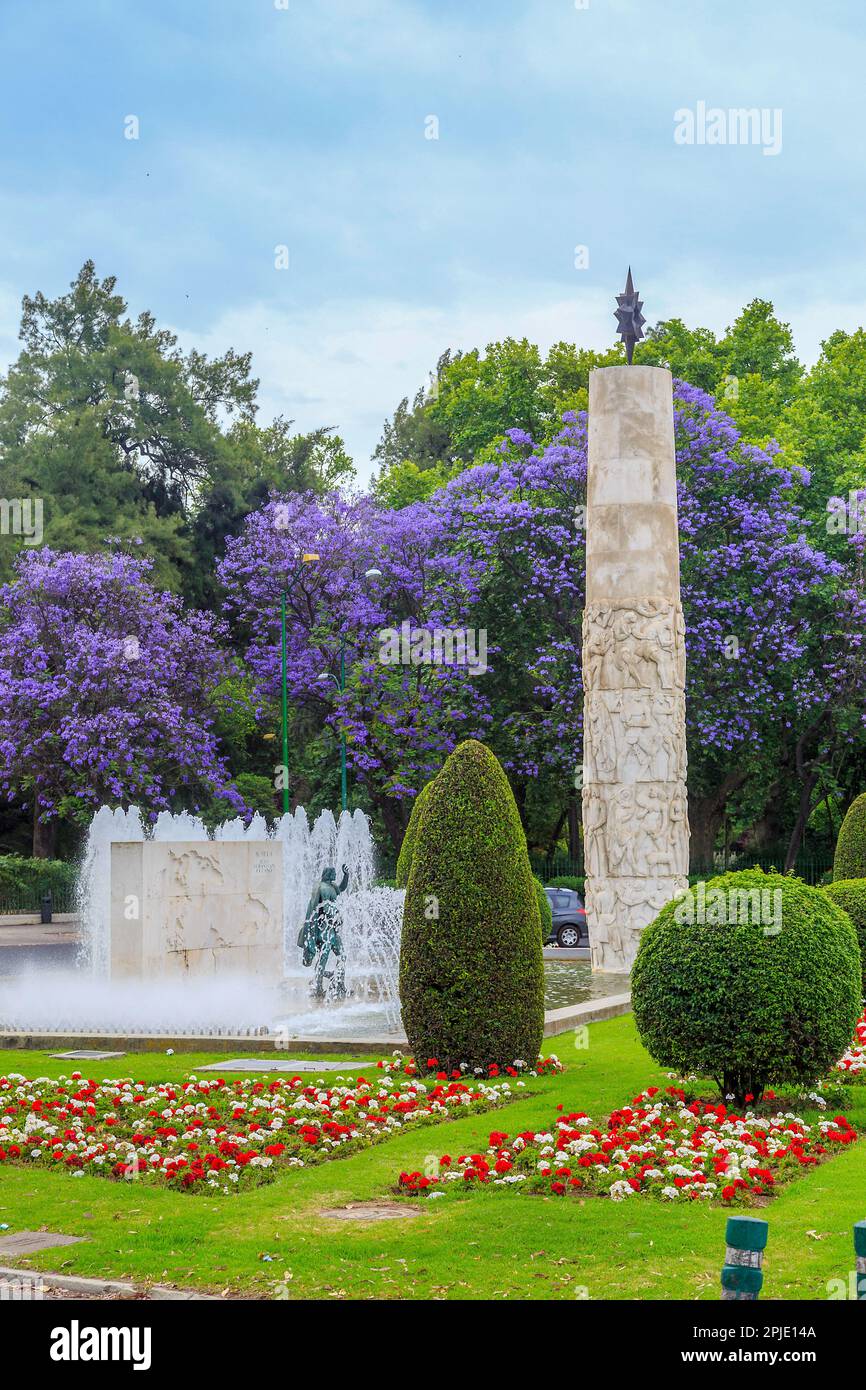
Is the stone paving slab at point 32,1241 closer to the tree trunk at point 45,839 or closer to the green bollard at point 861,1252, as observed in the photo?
the green bollard at point 861,1252

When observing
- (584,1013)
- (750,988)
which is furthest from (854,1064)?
(584,1013)

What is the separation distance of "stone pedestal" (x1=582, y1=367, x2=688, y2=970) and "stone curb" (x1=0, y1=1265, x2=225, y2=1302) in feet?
54.5

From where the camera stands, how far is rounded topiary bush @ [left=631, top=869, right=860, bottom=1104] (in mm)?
11180

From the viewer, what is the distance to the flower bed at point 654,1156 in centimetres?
934

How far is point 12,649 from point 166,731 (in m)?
4.40

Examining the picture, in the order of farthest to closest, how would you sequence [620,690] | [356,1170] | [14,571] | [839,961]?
[14,571]
[620,690]
[839,961]
[356,1170]

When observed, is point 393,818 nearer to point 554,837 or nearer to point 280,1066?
point 554,837

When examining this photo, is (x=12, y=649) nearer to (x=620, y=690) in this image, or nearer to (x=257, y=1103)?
(x=620, y=690)

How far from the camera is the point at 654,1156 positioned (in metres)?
9.94

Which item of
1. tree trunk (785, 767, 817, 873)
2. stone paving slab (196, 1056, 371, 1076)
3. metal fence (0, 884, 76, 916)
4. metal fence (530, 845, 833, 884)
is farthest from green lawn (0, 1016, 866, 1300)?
metal fence (0, 884, 76, 916)

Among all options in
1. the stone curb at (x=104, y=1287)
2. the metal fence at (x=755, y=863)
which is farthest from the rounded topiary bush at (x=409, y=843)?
the metal fence at (x=755, y=863)

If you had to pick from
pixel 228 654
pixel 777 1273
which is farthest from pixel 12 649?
pixel 777 1273

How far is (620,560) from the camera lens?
23906mm

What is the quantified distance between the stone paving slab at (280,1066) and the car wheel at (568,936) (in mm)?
17499
